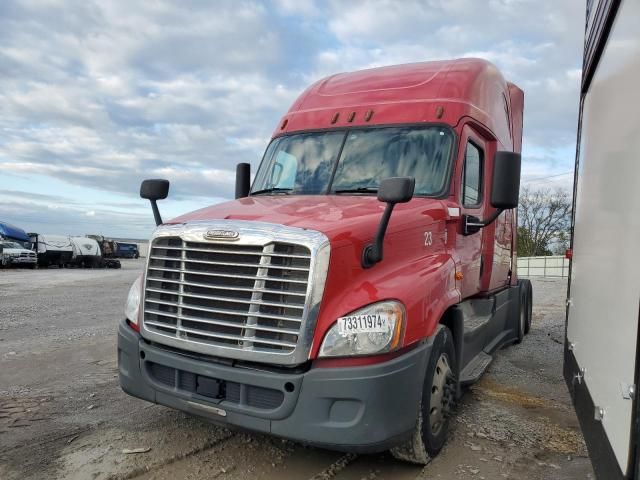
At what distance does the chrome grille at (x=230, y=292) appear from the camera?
10.6 feet

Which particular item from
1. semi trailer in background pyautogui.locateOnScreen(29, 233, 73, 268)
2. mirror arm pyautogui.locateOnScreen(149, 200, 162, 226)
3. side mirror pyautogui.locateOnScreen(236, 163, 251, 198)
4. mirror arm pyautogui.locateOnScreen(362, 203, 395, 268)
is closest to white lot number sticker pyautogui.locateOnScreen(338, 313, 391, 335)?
mirror arm pyautogui.locateOnScreen(362, 203, 395, 268)

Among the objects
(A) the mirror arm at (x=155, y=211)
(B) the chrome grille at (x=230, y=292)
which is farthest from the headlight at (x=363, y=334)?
(A) the mirror arm at (x=155, y=211)

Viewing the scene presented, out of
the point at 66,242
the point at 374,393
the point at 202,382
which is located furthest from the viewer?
the point at 66,242

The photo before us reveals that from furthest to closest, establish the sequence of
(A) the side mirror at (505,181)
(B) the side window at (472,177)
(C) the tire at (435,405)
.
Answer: (B) the side window at (472,177)
(A) the side mirror at (505,181)
(C) the tire at (435,405)

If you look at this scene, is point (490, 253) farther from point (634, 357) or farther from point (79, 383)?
point (79, 383)

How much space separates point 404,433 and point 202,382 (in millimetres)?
1316

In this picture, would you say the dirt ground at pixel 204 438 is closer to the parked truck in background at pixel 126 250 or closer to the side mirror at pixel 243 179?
the side mirror at pixel 243 179

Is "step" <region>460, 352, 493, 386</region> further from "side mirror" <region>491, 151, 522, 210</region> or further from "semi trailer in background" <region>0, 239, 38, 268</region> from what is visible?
"semi trailer in background" <region>0, 239, 38, 268</region>

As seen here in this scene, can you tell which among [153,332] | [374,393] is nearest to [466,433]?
[374,393]

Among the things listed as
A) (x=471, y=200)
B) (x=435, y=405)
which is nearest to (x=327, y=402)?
(x=435, y=405)

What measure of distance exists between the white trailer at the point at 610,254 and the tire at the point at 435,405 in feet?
2.99

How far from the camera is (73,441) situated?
13.3 ft

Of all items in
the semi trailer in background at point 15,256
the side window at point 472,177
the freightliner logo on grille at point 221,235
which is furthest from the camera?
the semi trailer in background at point 15,256

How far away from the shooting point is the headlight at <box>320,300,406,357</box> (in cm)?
312
